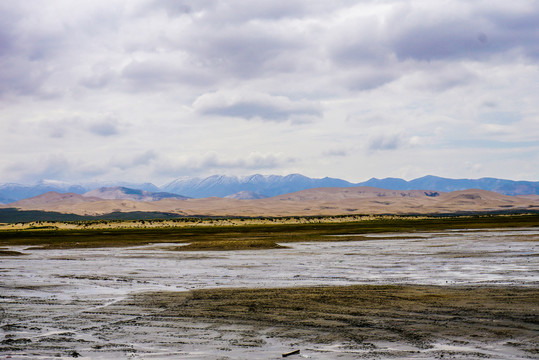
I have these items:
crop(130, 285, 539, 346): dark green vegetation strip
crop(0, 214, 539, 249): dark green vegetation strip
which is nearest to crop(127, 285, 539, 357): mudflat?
crop(130, 285, 539, 346): dark green vegetation strip

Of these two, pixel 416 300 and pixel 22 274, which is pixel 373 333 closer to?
pixel 416 300

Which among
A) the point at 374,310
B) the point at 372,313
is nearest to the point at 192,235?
the point at 374,310

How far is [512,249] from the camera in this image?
3853cm

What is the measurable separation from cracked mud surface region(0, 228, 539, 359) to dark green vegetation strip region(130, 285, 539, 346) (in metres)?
0.04

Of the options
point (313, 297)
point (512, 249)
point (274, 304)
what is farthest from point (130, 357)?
point (512, 249)

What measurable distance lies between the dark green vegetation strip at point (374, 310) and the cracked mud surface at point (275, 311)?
0.04 meters

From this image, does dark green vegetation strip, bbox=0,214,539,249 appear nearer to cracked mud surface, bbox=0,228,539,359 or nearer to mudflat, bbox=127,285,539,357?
cracked mud surface, bbox=0,228,539,359

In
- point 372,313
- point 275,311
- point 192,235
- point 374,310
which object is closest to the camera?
point 372,313

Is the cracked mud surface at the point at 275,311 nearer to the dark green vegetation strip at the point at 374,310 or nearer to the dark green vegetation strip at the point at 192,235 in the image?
the dark green vegetation strip at the point at 374,310

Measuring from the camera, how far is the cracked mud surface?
39.0 ft

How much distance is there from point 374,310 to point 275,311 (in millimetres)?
2992

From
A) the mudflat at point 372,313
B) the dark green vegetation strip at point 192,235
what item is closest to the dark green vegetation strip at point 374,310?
the mudflat at point 372,313

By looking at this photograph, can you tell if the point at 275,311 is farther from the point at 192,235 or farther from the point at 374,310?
the point at 192,235

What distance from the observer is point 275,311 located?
1628cm
